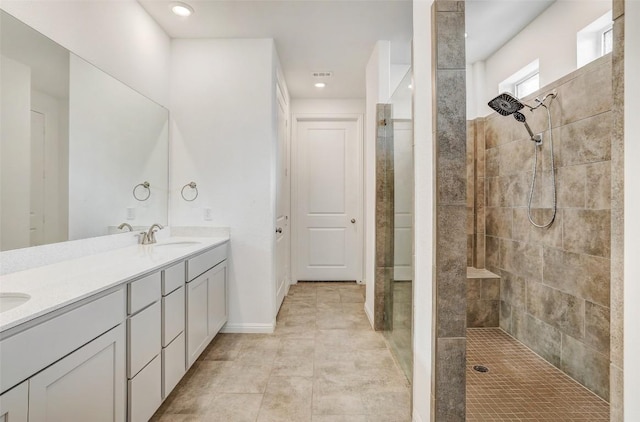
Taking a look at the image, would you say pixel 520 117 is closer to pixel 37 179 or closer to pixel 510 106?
pixel 510 106

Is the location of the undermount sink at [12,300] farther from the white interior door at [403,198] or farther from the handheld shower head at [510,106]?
the handheld shower head at [510,106]

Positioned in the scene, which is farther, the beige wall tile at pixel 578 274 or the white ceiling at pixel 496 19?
the white ceiling at pixel 496 19

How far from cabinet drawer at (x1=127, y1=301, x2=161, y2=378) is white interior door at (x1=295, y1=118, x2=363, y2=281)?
3.01m

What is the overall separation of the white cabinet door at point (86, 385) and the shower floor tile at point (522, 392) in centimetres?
167

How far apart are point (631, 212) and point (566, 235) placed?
1753 millimetres

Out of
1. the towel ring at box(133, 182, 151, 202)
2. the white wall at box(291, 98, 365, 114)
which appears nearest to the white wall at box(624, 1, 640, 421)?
the towel ring at box(133, 182, 151, 202)

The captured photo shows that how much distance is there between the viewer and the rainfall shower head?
2234 mm

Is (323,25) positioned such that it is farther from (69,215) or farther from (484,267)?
(484,267)

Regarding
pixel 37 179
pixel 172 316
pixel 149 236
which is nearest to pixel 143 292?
pixel 172 316

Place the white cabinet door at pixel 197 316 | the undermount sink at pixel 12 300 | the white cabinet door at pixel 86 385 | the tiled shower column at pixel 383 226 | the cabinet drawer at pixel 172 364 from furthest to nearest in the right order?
the tiled shower column at pixel 383 226, the white cabinet door at pixel 197 316, the cabinet drawer at pixel 172 364, the undermount sink at pixel 12 300, the white cabinet door at pixel 86 385

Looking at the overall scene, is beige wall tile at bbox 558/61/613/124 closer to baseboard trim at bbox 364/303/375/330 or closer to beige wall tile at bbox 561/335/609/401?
beige wall tile at bbox 561/335/609/401

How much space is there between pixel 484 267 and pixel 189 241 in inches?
104

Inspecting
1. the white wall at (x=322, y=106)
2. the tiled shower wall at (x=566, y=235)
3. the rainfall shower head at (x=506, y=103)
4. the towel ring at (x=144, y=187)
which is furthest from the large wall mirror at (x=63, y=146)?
the tiled shower wall at (x=566, y=235)

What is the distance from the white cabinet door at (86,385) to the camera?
3.19 feet
